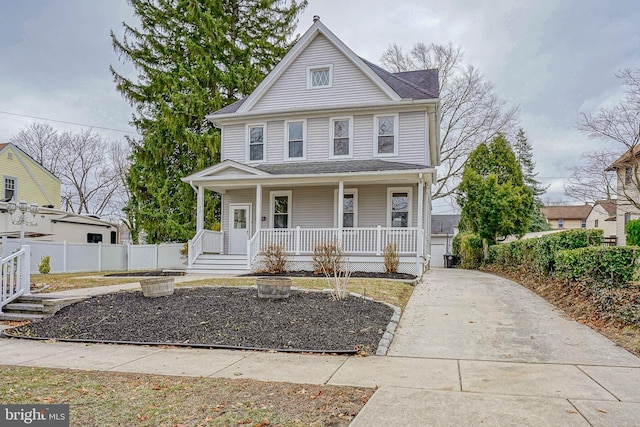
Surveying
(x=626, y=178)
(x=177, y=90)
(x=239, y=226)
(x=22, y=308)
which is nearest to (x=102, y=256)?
(x=239, y=226)

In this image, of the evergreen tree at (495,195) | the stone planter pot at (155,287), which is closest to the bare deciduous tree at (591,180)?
the evergreen tree at (495,195)

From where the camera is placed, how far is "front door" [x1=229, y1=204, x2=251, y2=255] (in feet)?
55.9

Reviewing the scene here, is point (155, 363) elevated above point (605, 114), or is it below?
Result: below

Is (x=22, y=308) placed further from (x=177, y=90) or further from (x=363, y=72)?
(x=177, y=90)

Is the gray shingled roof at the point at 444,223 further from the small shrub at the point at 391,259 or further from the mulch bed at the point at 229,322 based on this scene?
the mulch bed at the point at 229,322

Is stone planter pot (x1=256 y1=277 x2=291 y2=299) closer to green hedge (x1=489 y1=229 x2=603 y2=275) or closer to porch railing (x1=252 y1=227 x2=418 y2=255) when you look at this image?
porch railing (x1=252 y1=227 x2=418 y2=255)

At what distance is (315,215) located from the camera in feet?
53.5

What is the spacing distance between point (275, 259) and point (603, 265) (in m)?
9.25

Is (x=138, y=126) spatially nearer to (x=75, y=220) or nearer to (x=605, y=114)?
(x=75, y=220)

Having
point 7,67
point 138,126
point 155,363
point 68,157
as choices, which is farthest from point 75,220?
point 155,363

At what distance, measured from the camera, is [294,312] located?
761 cm

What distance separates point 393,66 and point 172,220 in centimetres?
1865

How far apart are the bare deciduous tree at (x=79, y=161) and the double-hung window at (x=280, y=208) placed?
21277mm

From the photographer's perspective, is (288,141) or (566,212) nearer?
(288,141)
